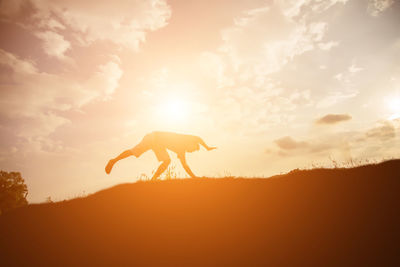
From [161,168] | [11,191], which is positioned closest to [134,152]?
[161,168]

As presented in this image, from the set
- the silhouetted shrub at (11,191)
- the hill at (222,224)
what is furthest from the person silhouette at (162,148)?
the silhouetted shrub at (11,191)

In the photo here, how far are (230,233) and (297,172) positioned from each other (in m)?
4.51

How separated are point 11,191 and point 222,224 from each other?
30454mm

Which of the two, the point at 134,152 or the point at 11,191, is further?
the point at 11,191

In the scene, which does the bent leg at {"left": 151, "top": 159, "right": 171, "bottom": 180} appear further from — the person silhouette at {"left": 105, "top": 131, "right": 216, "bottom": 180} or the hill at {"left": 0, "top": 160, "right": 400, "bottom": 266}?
the hill at {"left": 0, "top": 160, "right": 400, "bottom": 266}

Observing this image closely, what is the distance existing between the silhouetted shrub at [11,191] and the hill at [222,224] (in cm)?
2309

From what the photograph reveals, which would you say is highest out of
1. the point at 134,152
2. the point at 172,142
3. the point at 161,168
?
the point at 172,142

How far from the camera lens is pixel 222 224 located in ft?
23.0

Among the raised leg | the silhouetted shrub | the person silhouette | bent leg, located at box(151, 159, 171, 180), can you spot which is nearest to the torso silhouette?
the person silhouette

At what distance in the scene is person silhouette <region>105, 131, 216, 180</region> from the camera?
30.7ft

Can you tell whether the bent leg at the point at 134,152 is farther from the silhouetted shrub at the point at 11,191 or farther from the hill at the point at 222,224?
the silhouetted shrub at the point at 11,191

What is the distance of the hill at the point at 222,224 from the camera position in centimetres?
600

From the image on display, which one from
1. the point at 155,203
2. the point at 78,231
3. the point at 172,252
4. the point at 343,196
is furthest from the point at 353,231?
the point at 78,231

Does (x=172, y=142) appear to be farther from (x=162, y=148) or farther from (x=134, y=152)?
(x=134, y=152)
